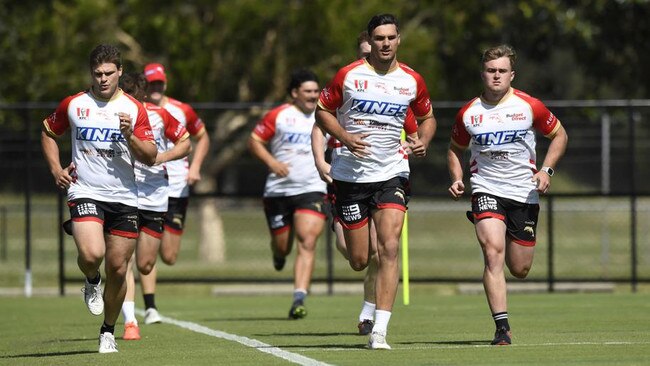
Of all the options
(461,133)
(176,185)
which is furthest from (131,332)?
(461,133)

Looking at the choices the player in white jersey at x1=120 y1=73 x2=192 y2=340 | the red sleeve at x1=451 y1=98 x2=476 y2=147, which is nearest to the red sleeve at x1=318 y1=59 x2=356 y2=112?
the red sleeve at x1=451 y1=98 x2=476 y2=147

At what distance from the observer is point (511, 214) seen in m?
10.6

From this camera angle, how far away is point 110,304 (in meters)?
10.3

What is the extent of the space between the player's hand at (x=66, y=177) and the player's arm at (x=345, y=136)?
1.72m

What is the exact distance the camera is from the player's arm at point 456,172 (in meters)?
10.5

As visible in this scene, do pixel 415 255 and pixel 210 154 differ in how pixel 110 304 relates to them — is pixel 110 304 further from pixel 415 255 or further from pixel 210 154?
pixel 415 255

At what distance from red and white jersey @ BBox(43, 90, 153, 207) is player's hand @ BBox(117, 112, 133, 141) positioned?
0.16 m

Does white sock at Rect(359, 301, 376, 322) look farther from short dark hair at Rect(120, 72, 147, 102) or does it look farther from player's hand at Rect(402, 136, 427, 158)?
short dark hair at Rect(120, 72, 147, 102)

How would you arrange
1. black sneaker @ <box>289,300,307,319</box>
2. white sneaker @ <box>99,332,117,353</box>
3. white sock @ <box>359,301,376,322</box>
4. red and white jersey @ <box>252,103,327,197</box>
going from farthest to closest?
red and white jersey @ <box>252,103,327,197</box> < black sneaker @ <box>289,300,307,319</box> < white sock @ <box>359,301,376,322</box> < white sneaker @ <box>99,332,117,353</box>

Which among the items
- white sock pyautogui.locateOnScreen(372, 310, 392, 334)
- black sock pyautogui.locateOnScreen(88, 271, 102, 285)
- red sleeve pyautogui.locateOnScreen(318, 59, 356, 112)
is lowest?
white sock pyautogui.locateOnScreen(372, 310, 392, 334)

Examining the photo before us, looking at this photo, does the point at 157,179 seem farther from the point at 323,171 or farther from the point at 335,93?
the point at 335,93

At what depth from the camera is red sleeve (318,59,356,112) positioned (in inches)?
402

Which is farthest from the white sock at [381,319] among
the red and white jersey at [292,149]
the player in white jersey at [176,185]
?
the red and white jersey at [292,149]

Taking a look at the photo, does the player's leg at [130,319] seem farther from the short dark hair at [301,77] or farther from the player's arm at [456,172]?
the short dark hair at [301,77]
